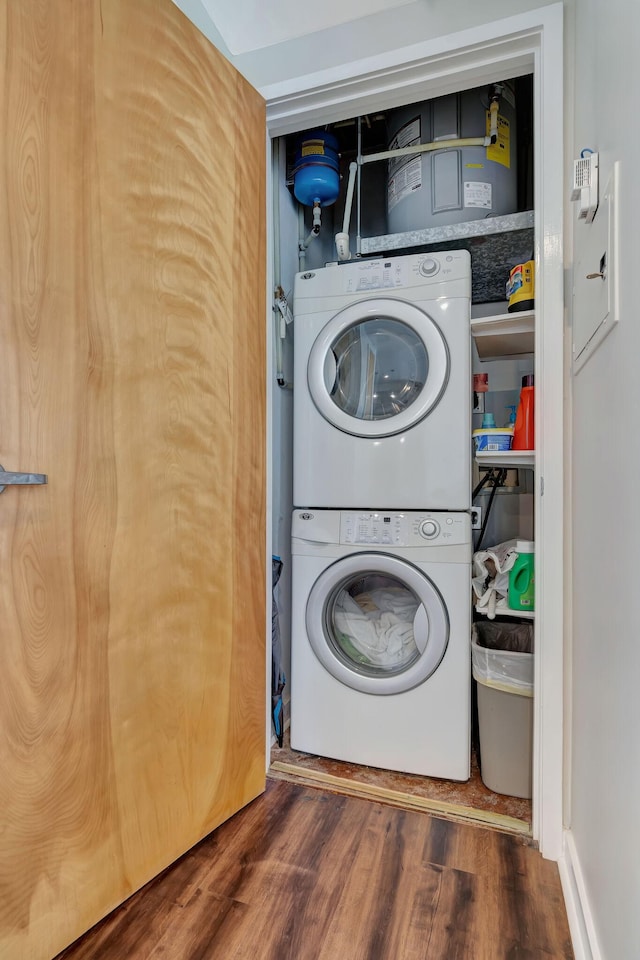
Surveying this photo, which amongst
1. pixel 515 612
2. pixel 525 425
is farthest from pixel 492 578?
pixel 525 425

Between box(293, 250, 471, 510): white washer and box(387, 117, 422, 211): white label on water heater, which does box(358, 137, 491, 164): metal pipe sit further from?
box(293, 250, 471, 510): white washer

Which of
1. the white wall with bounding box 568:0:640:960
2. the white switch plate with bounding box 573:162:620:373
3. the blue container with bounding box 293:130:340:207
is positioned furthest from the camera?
the blue container with bounding box 293:130:340:207

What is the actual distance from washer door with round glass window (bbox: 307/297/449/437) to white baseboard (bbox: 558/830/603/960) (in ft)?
3.79

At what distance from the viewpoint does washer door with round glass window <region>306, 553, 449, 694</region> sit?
1.61 meters

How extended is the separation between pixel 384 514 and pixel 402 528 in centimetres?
7

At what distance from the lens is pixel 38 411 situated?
93 centimetres

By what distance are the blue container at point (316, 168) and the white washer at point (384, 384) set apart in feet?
1.39

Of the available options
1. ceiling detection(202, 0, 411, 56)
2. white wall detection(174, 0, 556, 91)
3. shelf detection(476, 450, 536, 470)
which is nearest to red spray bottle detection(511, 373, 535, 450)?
shelf detection(476, 450, 536, 470)

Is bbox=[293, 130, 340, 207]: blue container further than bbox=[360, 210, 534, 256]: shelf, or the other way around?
bbox=[293, 130, 340, 207]: blue container

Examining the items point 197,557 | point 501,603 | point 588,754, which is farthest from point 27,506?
point 501,603

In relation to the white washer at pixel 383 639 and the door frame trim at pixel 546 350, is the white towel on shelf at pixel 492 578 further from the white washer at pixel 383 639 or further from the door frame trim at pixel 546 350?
the door frame trim at pixel 546 350

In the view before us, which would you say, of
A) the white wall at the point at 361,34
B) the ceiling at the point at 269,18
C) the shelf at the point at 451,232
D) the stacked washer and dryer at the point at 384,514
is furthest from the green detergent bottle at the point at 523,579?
the ceiling at the point at 269,18

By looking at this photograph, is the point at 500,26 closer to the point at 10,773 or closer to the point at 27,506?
the point at 27,506

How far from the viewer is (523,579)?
1.52 meters
